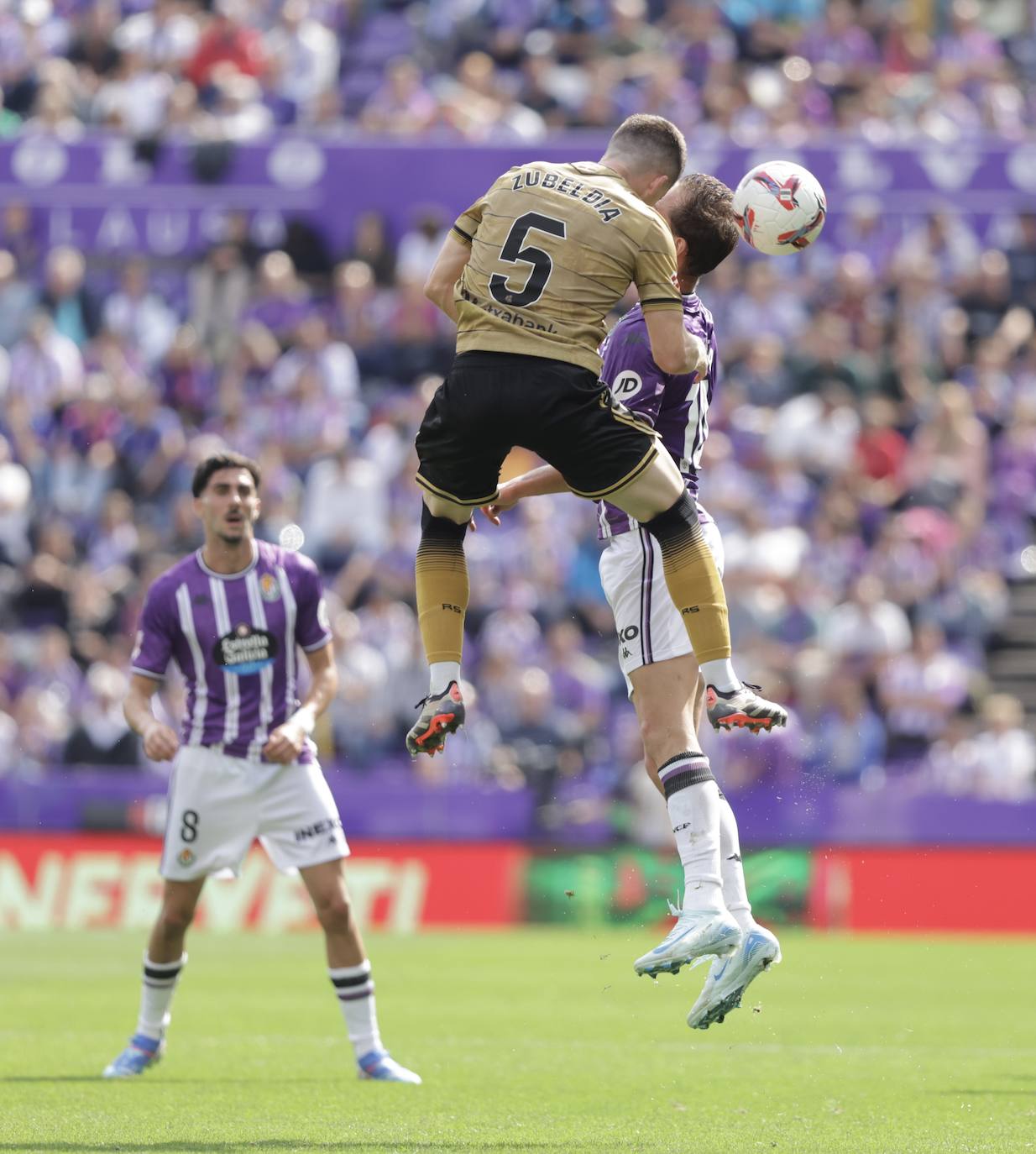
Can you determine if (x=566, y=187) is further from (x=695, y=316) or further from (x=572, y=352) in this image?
(x=695, y=316)

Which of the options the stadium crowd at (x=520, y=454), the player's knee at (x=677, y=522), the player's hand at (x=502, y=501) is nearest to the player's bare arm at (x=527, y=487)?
the player's hand at (x=502, y=501)

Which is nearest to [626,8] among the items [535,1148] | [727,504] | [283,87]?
[283,87]

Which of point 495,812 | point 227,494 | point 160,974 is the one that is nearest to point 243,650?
point 227,494

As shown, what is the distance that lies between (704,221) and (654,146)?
51 centimetres

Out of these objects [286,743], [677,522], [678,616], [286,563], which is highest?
[677,522]

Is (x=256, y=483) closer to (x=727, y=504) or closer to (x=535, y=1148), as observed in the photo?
(x=535, y=1148)

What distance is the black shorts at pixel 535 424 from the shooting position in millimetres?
8117

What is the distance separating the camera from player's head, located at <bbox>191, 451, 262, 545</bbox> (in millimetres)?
10609

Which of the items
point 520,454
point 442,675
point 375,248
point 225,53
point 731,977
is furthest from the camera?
point 225,53

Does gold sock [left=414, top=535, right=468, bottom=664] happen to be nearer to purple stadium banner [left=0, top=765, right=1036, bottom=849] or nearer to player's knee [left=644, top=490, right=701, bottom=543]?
player's knee [left=644, top=490, right=701, bottom=543]

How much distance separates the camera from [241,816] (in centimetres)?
1054

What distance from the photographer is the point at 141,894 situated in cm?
1820

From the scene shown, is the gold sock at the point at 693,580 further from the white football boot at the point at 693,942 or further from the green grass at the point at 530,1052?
the green grass at the point at 530,1052

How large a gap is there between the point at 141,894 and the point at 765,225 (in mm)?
10957
